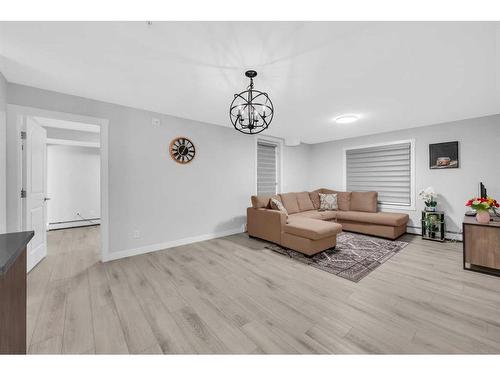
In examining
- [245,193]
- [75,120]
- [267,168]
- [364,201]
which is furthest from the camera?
[267,168]

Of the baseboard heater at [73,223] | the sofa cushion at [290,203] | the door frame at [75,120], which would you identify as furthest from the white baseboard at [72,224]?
the sofa cushion at [290,203]

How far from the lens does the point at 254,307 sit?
6.24 feet

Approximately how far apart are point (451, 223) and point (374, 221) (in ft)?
4.67

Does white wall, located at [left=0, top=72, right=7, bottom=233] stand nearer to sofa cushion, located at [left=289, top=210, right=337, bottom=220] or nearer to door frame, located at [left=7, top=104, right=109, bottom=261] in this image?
door frame, located at [left=7, top=104, right=109, bottom=261]

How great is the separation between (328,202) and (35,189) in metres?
5.65

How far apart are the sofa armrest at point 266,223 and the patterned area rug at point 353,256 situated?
21 cm

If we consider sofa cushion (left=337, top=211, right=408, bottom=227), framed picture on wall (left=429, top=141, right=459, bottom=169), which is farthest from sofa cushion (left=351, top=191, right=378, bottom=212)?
framed picture on wall (left=429, top=141, right=459, bottom=169)

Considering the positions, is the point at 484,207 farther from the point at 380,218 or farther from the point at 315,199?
the point at 315,199

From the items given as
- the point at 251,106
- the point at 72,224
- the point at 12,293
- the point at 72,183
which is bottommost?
the point at 72,224

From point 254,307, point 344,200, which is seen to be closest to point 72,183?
point 254,307

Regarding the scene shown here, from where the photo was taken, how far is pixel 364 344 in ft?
4.74

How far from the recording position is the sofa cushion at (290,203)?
475cm

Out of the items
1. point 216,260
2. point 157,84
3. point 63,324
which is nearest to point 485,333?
point 216,260
